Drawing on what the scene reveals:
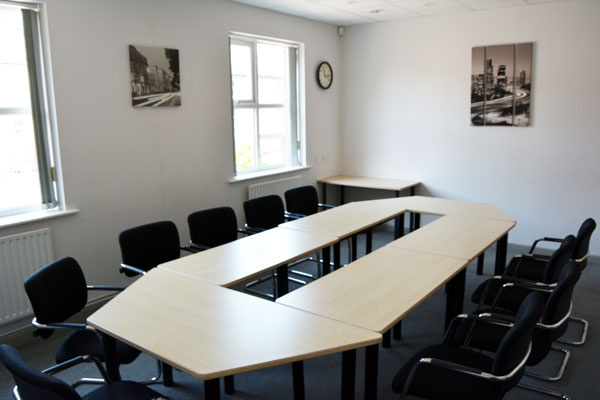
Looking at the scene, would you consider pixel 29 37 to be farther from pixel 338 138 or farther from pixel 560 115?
pixel 560 115

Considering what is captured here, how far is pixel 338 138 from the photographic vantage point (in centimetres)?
671

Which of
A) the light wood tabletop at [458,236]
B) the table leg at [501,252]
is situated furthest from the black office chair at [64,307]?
the table leg at [501,252]

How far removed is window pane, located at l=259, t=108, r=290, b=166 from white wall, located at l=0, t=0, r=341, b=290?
28.4 inches

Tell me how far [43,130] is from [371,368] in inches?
115

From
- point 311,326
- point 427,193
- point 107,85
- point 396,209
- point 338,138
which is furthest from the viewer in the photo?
point 338,138

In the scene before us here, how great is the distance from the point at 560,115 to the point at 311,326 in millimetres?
4345

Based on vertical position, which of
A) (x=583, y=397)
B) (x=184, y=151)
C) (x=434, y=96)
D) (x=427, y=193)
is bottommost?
(x=583, y=397)

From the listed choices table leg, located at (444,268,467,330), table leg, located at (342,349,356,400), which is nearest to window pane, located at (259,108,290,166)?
table leg, located at (444,268,467,330)

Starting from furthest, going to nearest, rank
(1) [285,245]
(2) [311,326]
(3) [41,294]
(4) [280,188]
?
(4) [280,188] → (1) [285,245] → (3) [41,294] → (2) [311,326]

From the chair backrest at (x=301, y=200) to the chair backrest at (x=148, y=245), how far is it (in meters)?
1.50

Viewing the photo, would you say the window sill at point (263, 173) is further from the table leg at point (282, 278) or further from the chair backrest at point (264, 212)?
the table leg at point (282, 278)

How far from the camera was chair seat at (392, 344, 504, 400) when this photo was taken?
2.09 meters

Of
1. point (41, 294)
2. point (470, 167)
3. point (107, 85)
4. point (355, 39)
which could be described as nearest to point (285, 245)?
point (41, 294)

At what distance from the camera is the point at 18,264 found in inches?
134
